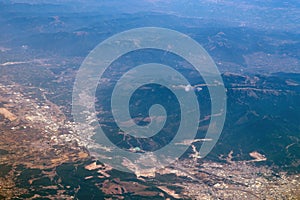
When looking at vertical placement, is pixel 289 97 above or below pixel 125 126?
above

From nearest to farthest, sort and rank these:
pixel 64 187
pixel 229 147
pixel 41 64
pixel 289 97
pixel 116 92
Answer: pixel 64 187 → pixel 229 147 → pixel 289 97 → pixel 116 92 → pixel 41 64

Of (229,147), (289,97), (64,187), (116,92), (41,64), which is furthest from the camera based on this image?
(41,64)

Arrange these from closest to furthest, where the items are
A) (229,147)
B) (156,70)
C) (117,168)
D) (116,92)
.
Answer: (117,168) < (229,147) < (116,92) < (156,70)

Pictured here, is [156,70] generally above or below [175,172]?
above

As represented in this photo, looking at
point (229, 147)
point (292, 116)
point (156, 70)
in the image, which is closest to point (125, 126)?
point (229, 147)

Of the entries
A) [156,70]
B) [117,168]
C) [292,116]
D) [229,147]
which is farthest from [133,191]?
[156,70]

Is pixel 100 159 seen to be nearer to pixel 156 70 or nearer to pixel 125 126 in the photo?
pixel 125 126

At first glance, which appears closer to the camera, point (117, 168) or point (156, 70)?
point (117, 168)

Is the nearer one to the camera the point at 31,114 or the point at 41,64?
the point at 31,114

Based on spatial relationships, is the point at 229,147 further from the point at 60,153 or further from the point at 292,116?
the point at 60,153
